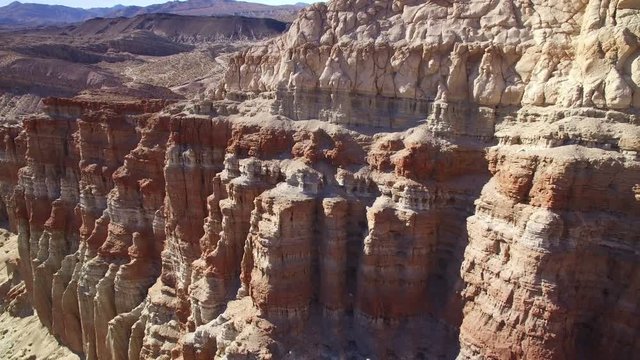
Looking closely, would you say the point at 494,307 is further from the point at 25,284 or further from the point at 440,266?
the point at 25,284

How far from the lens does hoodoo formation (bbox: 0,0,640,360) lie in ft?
65.9

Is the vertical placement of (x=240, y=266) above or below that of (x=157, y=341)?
above

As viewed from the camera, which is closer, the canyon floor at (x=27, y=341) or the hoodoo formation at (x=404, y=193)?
the hoodoo formation at (x=404, y=193)

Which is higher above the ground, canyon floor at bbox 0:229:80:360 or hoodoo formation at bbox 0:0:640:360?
hoodoo formation at bbox 0:0:640:360

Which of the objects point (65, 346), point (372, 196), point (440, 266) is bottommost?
point (65, 346)

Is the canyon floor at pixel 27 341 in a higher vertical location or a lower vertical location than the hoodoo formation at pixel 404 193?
lower

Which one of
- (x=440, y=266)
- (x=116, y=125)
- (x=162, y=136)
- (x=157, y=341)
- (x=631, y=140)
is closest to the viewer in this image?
(x=631, y=140)

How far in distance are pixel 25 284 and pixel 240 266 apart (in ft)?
107

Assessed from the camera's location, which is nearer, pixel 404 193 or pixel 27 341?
pixel 404 193

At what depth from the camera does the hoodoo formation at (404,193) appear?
65.9 ft

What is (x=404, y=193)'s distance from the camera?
2423 centimetres

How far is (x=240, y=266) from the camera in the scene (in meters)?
30.5

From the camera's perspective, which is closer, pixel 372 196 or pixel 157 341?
pixel 372 196

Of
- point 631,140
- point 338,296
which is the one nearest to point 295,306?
point 338,296
